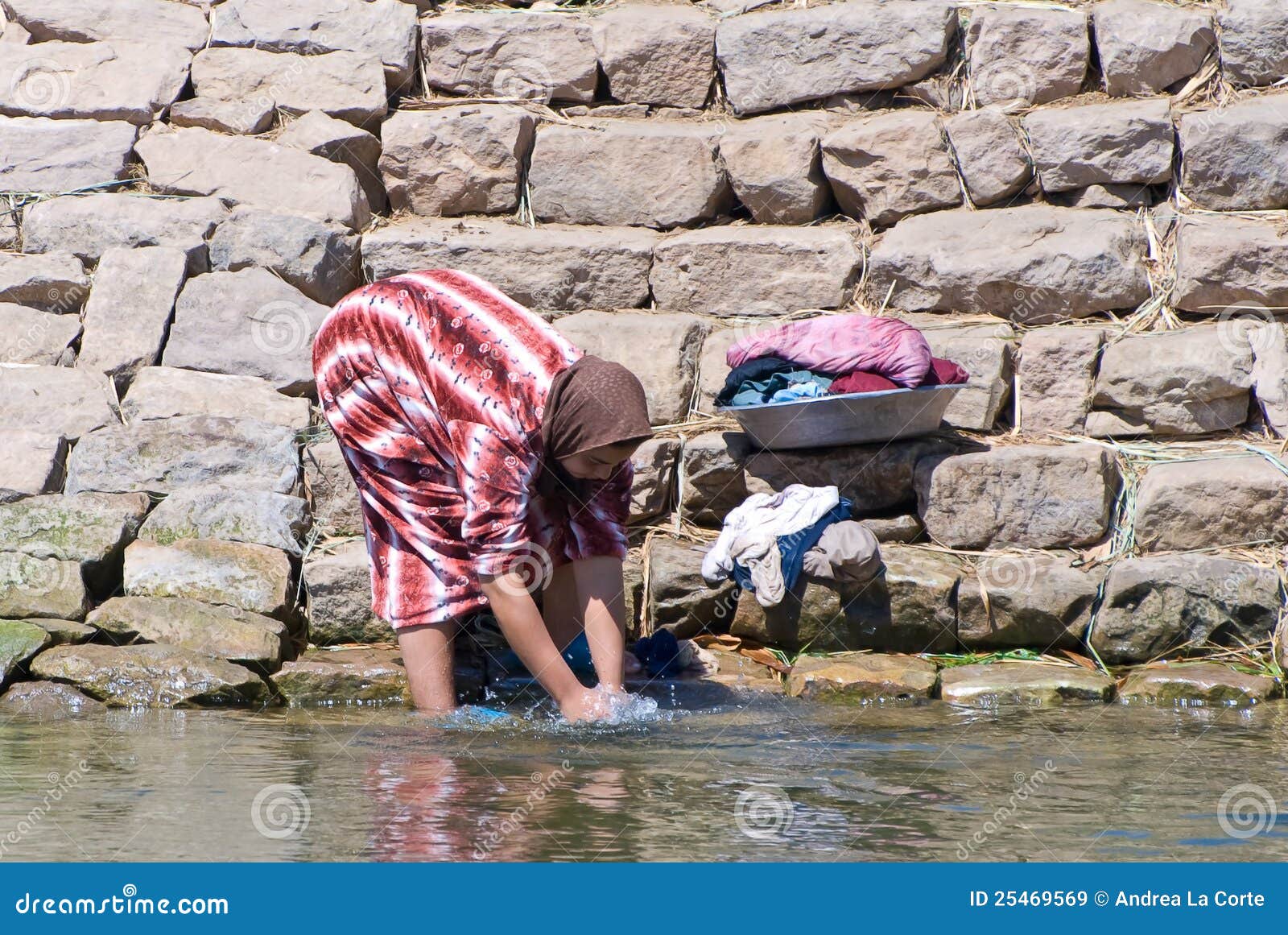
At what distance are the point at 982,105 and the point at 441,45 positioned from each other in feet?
7.60

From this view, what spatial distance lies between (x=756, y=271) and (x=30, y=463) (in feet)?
9.08

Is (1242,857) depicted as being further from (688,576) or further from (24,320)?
(24,320)

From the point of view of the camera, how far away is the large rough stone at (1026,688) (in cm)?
427

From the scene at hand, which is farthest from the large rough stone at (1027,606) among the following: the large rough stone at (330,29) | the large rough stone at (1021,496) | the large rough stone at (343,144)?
the large rough stone at (330,29)

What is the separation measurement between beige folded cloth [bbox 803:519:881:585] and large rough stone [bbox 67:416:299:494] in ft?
6.17

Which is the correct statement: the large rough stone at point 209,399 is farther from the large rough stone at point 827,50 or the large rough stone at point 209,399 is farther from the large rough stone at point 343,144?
the large rough stone at point 827,50

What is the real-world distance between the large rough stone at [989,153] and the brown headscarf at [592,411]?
8.76 feet

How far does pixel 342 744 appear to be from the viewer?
3.75 m

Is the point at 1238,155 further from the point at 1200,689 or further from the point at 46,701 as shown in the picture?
the point at 46,701

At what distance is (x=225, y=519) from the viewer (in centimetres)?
486

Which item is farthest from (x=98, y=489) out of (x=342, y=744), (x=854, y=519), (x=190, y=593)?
(x=854, y=519)

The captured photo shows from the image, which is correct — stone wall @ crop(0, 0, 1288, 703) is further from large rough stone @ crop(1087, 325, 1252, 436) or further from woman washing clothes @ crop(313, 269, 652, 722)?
woman washing clothes @ crop(313, 269, 652, 722)

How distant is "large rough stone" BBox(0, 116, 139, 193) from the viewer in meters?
5.95

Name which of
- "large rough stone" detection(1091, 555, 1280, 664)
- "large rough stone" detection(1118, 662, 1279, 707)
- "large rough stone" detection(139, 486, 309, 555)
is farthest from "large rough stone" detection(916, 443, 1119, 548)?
"large rough stone" detection(139, 486, 309, 555)
